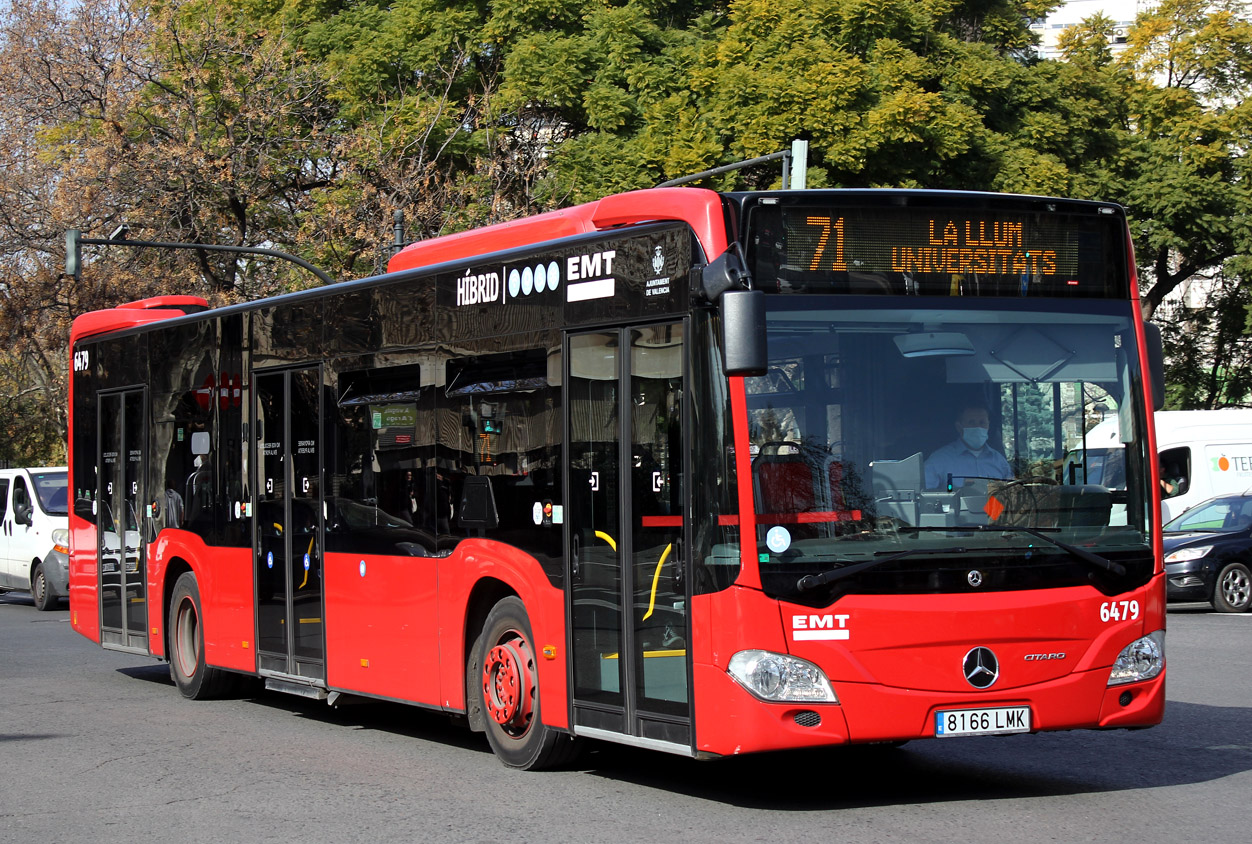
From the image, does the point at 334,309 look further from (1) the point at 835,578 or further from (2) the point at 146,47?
(2) the point at 146,47

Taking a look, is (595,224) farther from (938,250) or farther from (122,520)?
(122,520)

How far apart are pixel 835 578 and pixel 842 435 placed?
0.66 meters

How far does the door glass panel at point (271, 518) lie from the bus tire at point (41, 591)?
533 inches

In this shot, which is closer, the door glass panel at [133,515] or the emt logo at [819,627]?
the emt logo at [819,627]

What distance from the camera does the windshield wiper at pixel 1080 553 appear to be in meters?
7.55

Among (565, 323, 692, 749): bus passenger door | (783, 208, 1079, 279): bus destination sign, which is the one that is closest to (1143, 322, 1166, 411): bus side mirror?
(783, 208, 1079, 279): bus destination sign

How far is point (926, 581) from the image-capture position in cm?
733

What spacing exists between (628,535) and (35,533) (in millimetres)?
18806

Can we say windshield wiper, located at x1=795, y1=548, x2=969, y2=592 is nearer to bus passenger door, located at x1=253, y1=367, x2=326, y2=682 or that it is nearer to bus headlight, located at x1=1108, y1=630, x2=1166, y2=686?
bus headlight, located at x1=1108, y1=630, x2=1166, y2=686

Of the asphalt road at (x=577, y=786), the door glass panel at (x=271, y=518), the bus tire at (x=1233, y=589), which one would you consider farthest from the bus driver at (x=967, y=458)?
the bus tire at (x=1233, y=589)

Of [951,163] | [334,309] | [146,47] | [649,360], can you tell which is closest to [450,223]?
[146,47]

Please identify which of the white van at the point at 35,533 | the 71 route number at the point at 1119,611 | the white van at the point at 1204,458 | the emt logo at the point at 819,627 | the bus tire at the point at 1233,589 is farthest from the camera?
the white van at the point at 1204,458

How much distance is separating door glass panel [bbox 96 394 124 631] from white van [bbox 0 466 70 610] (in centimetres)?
950

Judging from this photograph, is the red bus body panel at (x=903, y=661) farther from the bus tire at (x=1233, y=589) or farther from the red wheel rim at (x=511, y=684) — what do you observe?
the bus tire at (x=1233, y=589)
